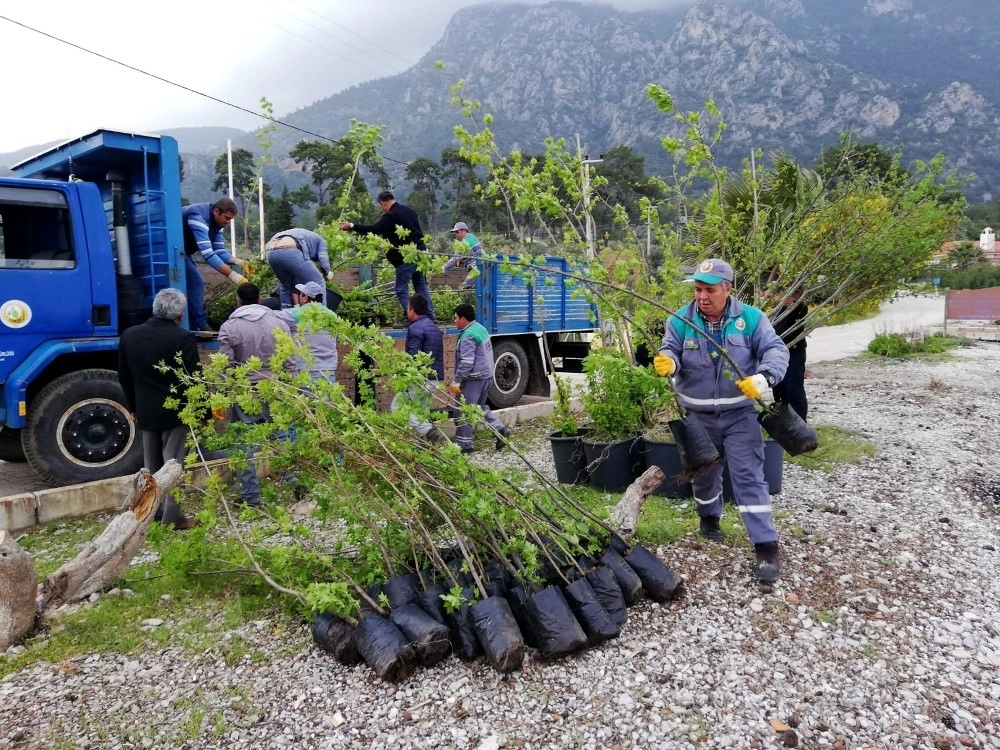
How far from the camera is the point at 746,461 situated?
4016 mm

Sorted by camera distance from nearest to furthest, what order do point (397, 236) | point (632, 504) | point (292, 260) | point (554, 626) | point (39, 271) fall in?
point (554, 626)
point (632, 504)
point (39, 271)
point (292, 260)
point (397, 236)

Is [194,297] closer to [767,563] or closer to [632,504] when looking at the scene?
[632,504]

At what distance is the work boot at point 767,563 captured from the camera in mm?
3838

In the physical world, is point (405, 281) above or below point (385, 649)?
above

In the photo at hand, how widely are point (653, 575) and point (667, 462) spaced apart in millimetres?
1970

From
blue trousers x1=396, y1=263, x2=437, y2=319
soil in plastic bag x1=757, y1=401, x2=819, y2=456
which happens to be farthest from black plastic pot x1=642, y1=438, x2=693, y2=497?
blue trousers x1=396, y1=263, x2=437, y2=319

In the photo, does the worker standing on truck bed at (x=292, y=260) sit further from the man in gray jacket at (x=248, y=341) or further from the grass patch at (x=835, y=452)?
the grass patch at (x=835, y=452)

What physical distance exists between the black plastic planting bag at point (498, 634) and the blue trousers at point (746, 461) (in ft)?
5.41

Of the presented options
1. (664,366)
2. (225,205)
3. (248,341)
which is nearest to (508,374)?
(225,205)

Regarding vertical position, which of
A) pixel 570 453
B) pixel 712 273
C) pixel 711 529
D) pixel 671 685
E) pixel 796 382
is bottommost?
pixel 671 685

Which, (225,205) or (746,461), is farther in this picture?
(225,205)

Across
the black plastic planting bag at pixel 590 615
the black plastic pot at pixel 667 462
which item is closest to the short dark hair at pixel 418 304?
the black plastic pot at pixel 667 462

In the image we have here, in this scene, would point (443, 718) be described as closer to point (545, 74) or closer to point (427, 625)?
point (427, 625)

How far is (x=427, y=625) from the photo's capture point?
304 cm
